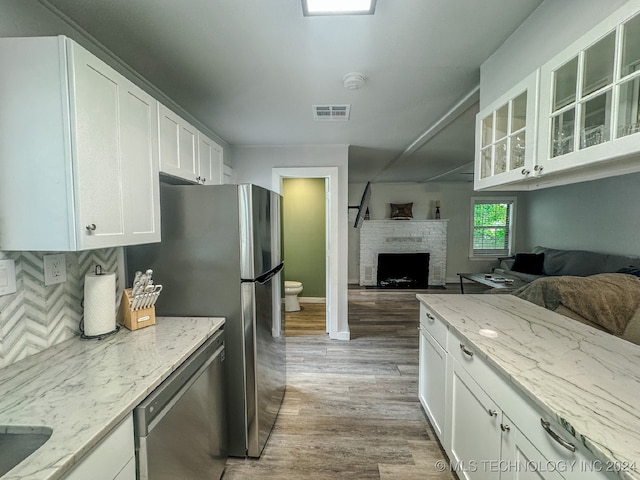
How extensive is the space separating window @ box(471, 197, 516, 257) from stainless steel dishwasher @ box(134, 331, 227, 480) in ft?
22.2

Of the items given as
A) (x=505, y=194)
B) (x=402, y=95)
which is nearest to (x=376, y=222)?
(x=505, y=194)

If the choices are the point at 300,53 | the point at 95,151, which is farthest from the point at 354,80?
the point at 95,151

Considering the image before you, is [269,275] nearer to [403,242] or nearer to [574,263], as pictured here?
[574,263]

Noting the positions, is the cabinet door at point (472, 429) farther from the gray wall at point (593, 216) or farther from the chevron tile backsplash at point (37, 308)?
the gray wall at point (593, 216)

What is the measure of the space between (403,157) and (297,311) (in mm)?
3000

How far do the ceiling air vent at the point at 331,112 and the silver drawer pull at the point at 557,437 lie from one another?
226 centimetres

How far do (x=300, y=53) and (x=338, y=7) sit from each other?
40cm

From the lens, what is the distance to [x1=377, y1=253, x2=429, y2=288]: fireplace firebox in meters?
6.52

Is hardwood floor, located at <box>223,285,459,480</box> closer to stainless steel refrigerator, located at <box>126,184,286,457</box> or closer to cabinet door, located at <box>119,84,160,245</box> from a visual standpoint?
stainless steel refrigerator, located at <box>126,184,286,457</box>

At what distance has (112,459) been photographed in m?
0.81

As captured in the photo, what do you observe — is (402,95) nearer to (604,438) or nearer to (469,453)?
(604,438)

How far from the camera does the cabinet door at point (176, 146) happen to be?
5.06 feet

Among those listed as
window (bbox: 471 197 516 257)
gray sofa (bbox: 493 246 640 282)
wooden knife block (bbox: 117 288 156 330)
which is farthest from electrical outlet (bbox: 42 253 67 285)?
window (bbox: 471 197 516 257)

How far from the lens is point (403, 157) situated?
13.3 feet
